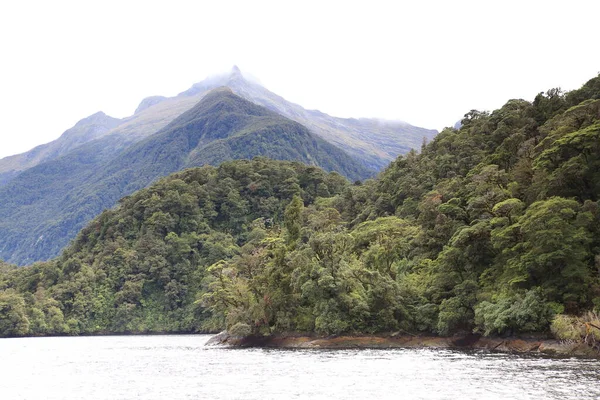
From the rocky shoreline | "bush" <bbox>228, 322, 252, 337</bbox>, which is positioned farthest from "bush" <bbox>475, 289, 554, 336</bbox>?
"bush" <bbox>228, 322, 252, 337</bbox>

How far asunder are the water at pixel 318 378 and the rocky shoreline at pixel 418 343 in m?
4.62

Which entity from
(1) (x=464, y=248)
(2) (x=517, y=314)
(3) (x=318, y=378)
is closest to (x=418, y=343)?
(1) (x=464, y=248)

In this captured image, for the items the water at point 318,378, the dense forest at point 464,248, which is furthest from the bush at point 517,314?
the water at point 318,378

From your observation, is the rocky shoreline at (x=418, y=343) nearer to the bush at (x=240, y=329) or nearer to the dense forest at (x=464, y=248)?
the dense forest at (x=464, y=248)

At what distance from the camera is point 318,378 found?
5072cm

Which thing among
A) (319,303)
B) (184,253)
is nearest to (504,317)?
(319,303)

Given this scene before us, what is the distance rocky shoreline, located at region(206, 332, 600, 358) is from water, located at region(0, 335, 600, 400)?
4.62 m

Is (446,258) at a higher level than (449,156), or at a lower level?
lower

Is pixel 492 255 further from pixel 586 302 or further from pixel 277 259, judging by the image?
pixel 277 259

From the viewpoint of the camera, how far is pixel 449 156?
129000 mm

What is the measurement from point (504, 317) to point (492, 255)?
1490 centimetres

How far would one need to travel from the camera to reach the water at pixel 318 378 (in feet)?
136

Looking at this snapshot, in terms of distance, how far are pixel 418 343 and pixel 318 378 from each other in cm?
3925

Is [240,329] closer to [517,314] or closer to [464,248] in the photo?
[464,248]
